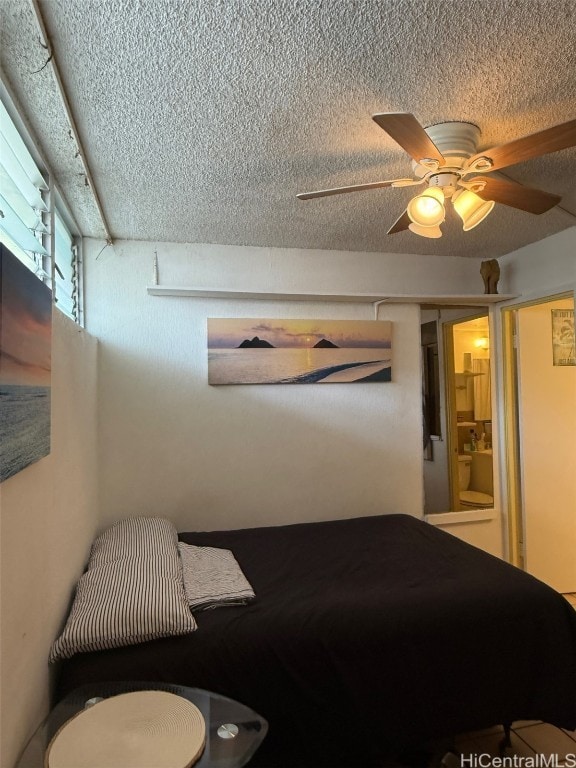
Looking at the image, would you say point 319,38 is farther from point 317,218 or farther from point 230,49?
point 317,218

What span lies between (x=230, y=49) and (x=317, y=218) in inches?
53.4

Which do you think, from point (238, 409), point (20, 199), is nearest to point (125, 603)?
point (20, 199)

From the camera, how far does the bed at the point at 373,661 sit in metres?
1.60

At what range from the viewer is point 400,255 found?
342 cm

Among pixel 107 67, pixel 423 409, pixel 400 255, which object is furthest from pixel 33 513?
pixel 400 255

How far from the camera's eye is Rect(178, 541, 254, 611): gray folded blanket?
73.4 inches

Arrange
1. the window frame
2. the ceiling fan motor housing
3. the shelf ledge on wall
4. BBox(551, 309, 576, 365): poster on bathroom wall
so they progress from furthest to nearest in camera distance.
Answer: BBox(551, 309, 576, 365): poster on bathroom wall → the shelf ledge on wall → the ceiling fan motor housing → the window frame

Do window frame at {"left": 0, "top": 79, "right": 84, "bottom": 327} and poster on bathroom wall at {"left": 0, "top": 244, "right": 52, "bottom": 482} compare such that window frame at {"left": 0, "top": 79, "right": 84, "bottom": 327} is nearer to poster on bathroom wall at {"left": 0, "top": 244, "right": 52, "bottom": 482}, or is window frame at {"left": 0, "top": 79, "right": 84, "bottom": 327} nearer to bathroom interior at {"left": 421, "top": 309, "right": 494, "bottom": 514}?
poster on bathroom wall at {"left": 0, "top": 244, "right": 52, "bottom": 482}

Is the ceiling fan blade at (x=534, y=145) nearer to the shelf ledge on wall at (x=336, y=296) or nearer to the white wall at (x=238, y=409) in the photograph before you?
the shelf ledge on wall at (x=336, y=296)

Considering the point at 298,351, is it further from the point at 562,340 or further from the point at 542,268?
the point at 562,340

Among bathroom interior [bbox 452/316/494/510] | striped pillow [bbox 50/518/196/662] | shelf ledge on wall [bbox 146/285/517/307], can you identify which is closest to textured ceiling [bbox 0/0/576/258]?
shelf ledge on wall [bbox 146/285/517/307]

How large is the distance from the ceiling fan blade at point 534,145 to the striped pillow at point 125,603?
6.38ft

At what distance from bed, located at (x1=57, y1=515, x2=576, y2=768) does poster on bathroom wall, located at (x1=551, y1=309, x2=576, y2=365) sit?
2.07 meters

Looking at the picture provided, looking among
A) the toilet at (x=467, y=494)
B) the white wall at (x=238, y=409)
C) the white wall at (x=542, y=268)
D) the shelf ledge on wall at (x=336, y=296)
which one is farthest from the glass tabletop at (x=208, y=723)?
the white wall at (x=542, y=268)
